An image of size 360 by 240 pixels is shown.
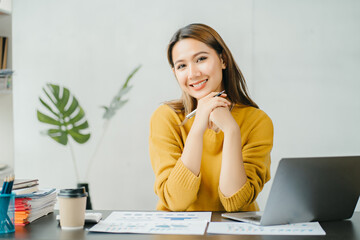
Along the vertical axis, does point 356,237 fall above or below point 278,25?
below

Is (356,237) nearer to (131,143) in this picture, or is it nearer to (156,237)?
(156,237)

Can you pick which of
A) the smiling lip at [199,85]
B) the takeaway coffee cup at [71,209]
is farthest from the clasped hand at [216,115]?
the takeaway coffee cup at [71,209]

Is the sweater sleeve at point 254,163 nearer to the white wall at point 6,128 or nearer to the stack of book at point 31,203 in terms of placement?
the stack of book at point 31,203

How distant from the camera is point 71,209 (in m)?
1.13

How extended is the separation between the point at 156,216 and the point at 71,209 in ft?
0.89

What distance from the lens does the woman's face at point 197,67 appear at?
64.9 inches

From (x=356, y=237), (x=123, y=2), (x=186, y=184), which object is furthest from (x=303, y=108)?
(x=356, y=237)

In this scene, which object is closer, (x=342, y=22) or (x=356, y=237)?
(x=356, y=237)

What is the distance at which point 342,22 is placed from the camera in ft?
10.1

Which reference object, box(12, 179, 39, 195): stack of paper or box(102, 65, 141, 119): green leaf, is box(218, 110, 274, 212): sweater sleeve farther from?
box(102, 65, 141, 119): green leaf

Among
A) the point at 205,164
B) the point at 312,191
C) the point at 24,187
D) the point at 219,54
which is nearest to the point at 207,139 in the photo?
the point at 205,164

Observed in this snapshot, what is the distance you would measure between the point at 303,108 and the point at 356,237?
2198mm

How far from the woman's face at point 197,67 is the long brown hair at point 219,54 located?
0.09 feet

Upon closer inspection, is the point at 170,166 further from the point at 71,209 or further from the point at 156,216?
the point at 71,209
